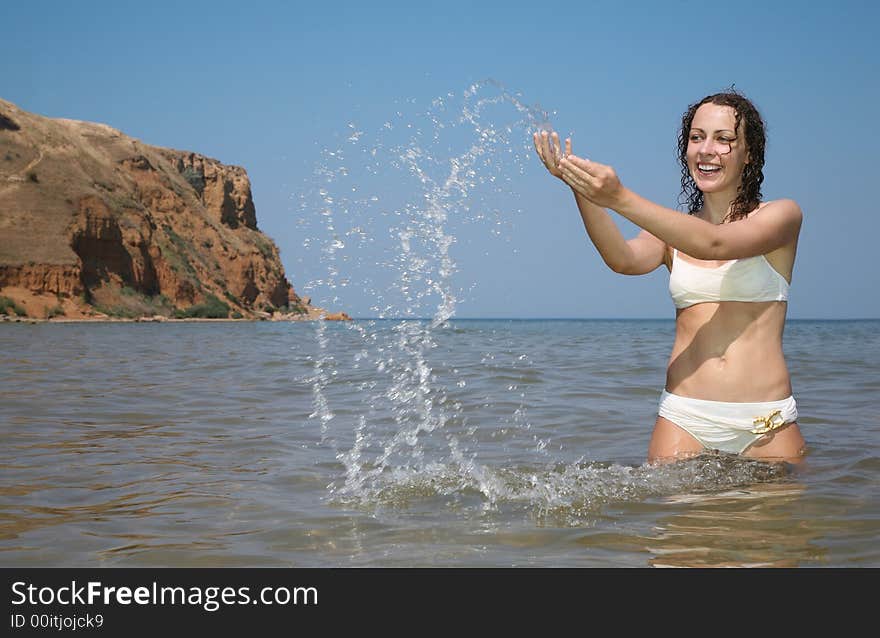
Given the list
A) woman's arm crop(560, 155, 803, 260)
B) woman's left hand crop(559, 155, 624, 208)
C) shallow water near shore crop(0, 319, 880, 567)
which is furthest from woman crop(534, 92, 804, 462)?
woman's left hand crop(559, 155, 624, 208)

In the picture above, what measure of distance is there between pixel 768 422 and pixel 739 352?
326 mm

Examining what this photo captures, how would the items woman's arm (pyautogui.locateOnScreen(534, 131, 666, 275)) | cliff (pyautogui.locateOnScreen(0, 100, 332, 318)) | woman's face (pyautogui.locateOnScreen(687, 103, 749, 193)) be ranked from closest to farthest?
woman's arm (pyautogui.locateOnScreen(534, 131, 666, 275)), woman's face (pyautogui.locateOnScreen(687, 103, 749, 193)), cliff (pyautogui.locateOnScreen(0, 100, 332, 318))

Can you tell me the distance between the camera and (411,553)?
2.99 metres

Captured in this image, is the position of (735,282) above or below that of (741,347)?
above

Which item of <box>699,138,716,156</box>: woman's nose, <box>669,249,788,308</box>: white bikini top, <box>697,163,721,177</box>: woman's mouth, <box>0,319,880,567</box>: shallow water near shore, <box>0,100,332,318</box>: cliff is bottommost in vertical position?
<box>0,319,880,567</box>: shallow water near shore

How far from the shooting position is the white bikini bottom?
3625mm

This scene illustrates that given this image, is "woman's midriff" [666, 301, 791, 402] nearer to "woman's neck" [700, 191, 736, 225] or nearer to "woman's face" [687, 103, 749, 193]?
"woman's neck" [700, 191, 736, 225]

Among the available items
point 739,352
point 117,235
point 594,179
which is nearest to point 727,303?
point 739,352

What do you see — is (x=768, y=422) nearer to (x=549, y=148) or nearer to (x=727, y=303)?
(x=727, y=303)

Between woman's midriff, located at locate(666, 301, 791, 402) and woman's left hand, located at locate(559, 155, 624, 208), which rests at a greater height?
woman's left hand, located at locate(559, 155, 624, 208)

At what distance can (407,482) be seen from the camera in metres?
4.33

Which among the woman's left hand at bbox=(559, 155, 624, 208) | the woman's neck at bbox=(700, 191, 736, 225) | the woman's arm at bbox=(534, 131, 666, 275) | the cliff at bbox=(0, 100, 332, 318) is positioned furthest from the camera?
the cliff at bbox=(0, 100, 332, 318)

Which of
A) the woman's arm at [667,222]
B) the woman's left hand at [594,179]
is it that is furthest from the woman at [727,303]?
the woman's left hand at [594,179]

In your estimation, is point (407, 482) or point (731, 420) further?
point (407, 482)
